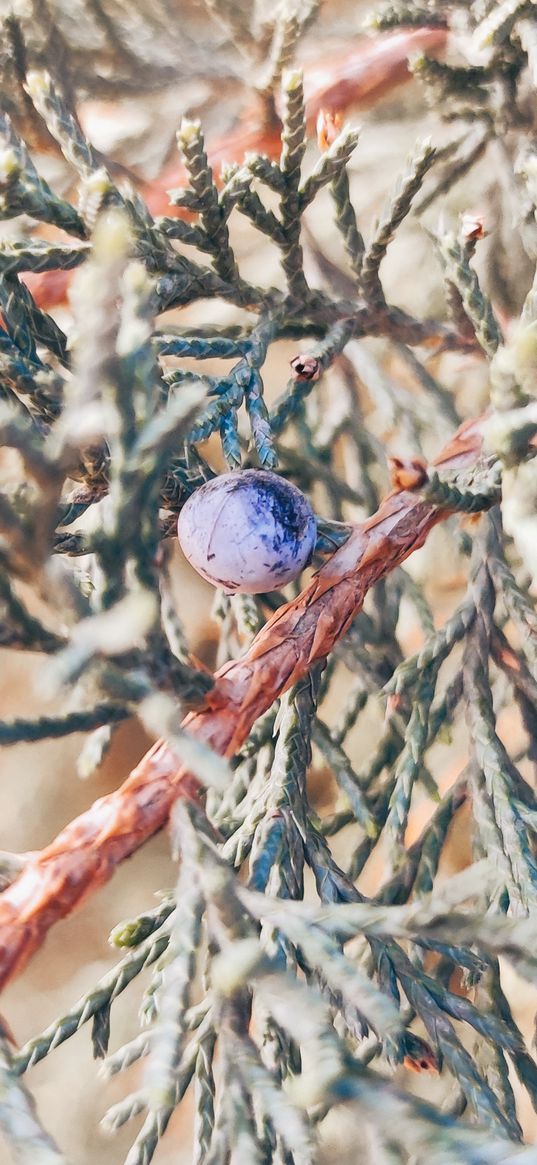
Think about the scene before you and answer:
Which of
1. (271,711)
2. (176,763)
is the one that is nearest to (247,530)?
(176,763)

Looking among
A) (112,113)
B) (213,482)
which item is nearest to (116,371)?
(213,482)

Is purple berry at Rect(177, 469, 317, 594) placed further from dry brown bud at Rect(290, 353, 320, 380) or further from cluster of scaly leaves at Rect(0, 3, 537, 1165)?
dry brown bud at Rect(290, 353, 320, 380)

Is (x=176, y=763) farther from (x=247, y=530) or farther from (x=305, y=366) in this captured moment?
(x=305, y=366)

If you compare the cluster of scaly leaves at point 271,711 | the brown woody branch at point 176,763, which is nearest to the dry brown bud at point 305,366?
the cluster of scaly leaves at point 271,711

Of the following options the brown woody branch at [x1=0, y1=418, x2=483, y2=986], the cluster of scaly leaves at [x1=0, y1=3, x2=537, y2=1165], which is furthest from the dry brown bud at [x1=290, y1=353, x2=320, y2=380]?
the brown woody branch at [x1=0, y1=418, x2=483, y2=986]

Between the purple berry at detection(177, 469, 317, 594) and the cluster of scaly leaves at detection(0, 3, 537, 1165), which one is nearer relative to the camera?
the cluster of scaly leaves at detection(0, 3, 537, 1165)
